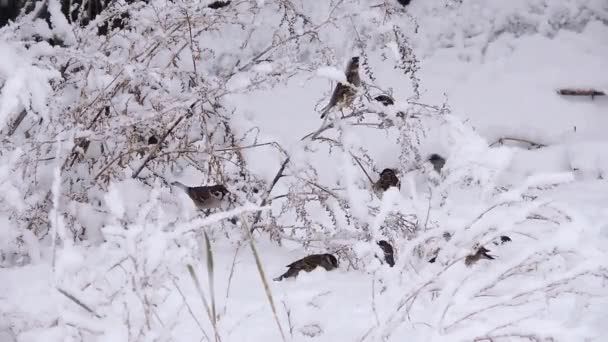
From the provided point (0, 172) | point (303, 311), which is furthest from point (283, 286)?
point (0, 172)

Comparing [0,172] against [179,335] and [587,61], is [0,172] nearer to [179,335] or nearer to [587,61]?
[179,335]

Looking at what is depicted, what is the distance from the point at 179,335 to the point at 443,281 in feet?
2.24

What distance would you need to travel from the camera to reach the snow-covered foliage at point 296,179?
4.75 feet

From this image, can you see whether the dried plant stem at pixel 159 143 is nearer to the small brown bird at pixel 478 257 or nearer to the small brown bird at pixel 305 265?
the small brown bird at pixel 305 265

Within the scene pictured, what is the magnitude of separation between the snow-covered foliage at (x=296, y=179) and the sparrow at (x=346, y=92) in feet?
0.20

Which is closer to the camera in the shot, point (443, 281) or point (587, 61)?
point (443, 281)

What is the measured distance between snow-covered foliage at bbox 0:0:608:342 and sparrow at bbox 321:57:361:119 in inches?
2.4

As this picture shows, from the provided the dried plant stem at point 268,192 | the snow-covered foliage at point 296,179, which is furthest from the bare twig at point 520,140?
the dried plant stem at point 268,192

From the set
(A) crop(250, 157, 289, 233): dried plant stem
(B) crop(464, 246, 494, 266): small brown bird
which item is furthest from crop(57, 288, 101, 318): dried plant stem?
(B) crop(464, 246, 494, 266): small brown bird

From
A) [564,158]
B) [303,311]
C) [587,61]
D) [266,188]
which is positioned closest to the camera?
[303,311]

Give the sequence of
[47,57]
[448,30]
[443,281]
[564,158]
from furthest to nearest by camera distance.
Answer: [448,30]
[564,158]
[47,57]
[443,281]

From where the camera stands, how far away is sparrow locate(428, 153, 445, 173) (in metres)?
3.50

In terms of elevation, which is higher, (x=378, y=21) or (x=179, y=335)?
(x=378, y=21)

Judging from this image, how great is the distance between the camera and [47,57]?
2.34m
